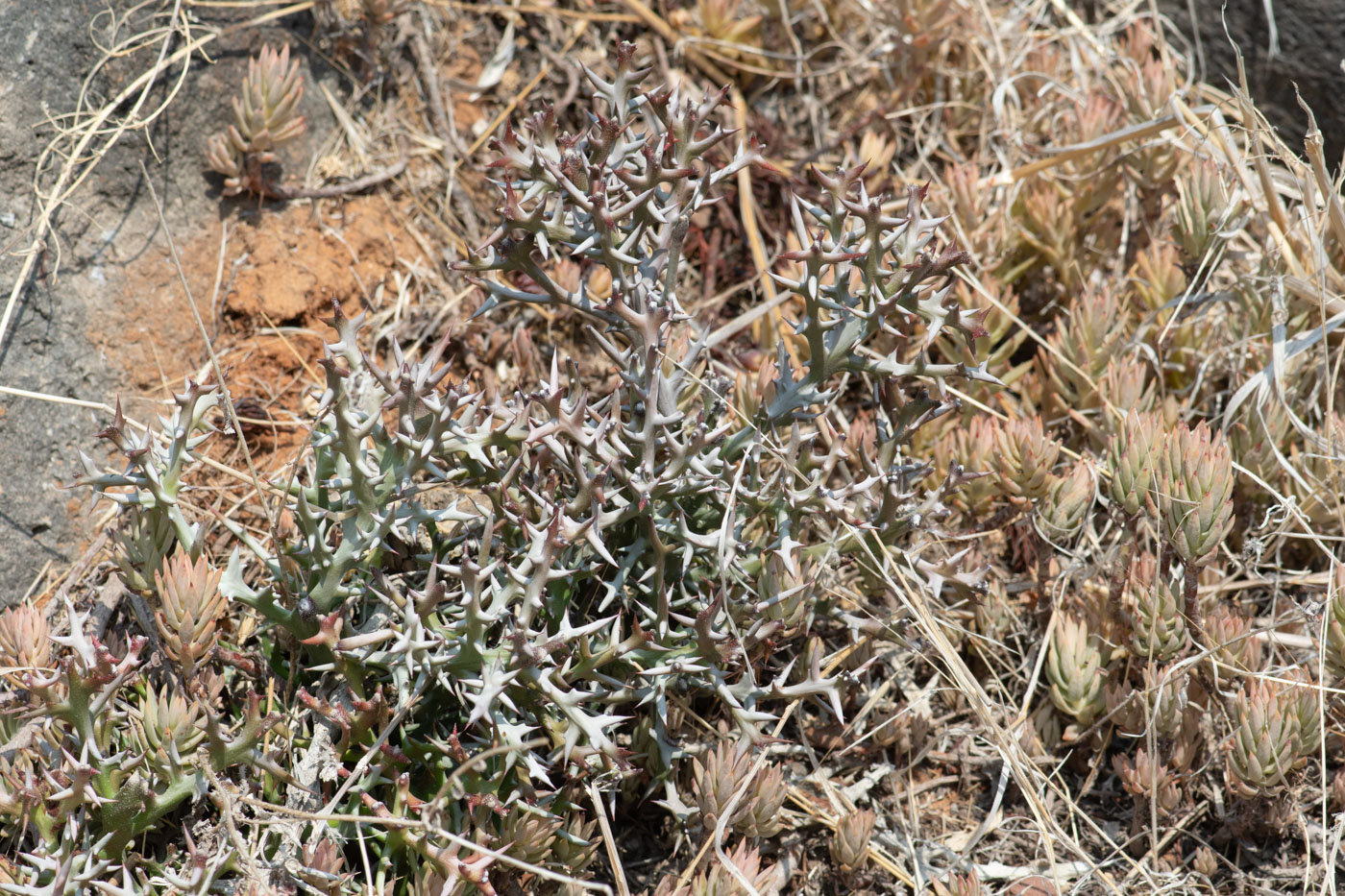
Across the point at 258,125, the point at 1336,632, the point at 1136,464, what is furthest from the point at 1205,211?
the point at 258,125

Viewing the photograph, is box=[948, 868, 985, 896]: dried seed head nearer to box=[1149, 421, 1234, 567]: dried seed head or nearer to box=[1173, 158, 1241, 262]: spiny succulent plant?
box=[1149, 421, 1234, 567]: dried seed head

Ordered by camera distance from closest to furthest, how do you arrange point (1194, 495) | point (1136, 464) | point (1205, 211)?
point (1194, 495) < point (1136, 464) < point (1205, 211)

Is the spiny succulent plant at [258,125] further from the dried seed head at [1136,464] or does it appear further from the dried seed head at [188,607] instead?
the dried seed head at [1136,464]

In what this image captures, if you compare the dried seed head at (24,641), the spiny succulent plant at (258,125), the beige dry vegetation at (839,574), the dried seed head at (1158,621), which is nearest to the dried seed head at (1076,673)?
the beige dry vegetation at (839,574)

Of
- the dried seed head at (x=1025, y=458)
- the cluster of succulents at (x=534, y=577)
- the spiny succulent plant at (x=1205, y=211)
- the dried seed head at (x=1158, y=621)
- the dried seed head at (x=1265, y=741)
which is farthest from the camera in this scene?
the spiny succulent plant at (x=1205, y=211)

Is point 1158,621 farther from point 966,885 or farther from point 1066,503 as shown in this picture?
point 966,885

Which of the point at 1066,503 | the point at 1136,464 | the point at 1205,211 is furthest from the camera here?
the point at 1205,211

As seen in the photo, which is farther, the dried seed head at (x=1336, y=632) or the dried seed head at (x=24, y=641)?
the dried seed head at (x=1336, y=632)
